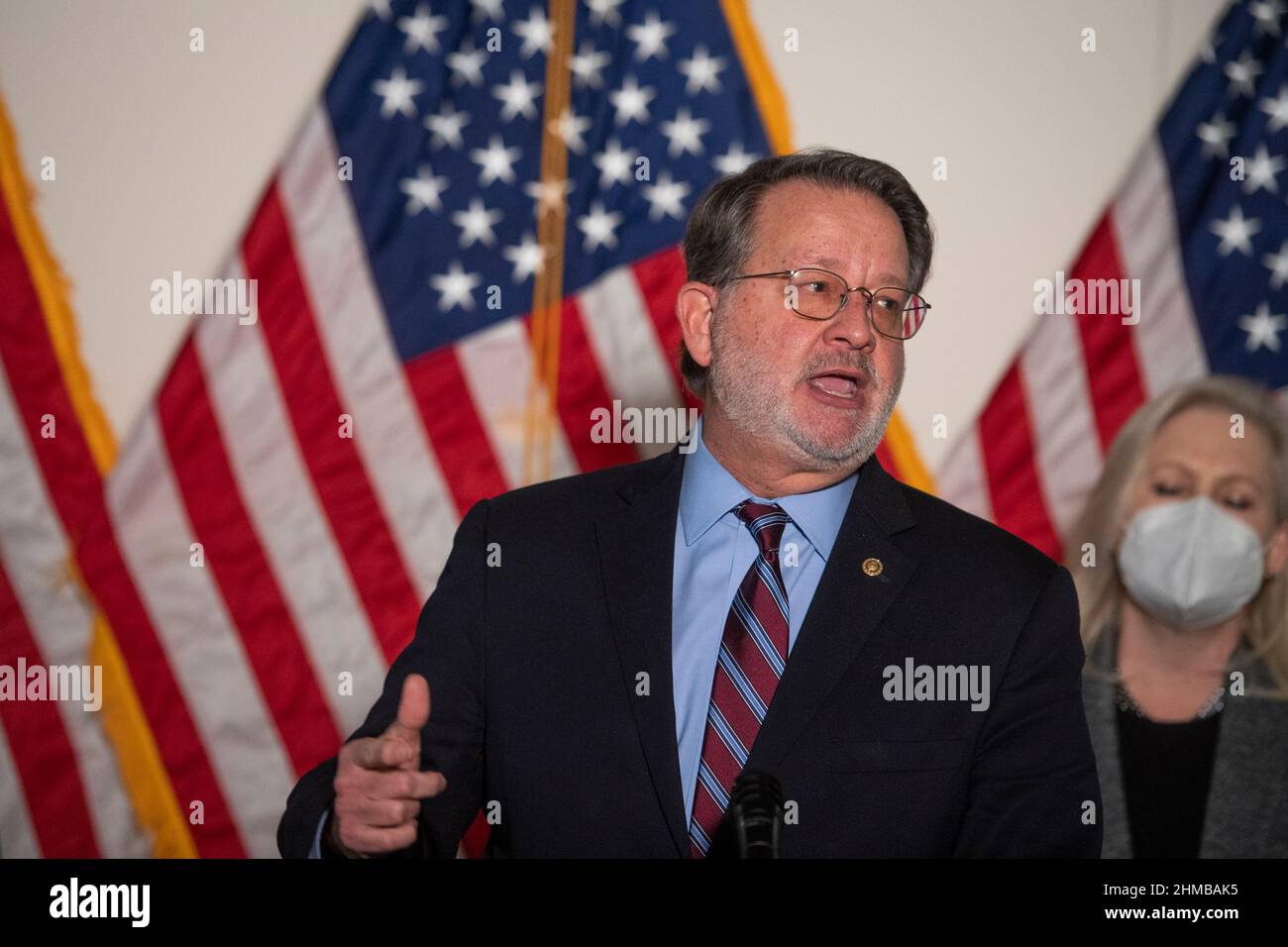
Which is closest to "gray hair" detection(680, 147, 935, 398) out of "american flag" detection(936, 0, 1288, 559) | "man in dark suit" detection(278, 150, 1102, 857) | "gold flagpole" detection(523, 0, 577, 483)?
"man in dark suit" detection(278, 150, 1102, 857)

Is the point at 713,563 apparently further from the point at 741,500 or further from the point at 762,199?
the point at 762,199

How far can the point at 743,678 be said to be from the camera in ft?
6.23

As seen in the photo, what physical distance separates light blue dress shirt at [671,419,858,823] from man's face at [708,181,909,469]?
0.08 meters

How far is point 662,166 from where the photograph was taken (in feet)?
10.3

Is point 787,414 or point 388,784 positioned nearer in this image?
point 388,784

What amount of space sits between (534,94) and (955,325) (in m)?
1.20

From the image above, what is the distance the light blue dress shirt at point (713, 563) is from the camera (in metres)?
1.91

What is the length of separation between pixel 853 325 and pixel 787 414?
18 centimetres

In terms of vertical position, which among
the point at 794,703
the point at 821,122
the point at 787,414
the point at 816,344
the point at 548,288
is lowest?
the point at 794,703

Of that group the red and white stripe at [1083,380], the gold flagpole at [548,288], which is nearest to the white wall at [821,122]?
the red and white stripe at [1083,380]

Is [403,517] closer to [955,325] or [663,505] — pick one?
[663,505]

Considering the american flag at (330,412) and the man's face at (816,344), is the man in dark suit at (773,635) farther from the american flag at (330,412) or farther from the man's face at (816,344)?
the american flag at (330,412)

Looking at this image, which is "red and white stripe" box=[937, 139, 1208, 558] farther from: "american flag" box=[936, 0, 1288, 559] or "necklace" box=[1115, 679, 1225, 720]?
"necklace" box=[1115, 679, 1225, 720]

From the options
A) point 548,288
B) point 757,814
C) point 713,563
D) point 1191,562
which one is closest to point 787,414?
point 713,563
